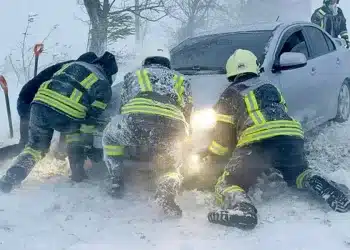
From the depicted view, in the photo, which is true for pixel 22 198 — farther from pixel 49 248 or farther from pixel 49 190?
pixel 49 248

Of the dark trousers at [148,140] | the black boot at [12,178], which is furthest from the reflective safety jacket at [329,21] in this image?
the black boot at [12,178]

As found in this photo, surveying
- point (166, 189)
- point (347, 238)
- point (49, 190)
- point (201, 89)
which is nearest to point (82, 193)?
point (49, 190)

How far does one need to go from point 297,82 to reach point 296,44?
638mm

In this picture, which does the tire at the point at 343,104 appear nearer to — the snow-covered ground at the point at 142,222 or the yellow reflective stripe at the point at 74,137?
the snow-covered ground at the point at 142,222

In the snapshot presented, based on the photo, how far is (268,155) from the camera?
4098mm

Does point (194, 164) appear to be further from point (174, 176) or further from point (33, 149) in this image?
point (33, 149)

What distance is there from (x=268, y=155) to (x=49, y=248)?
195 cm

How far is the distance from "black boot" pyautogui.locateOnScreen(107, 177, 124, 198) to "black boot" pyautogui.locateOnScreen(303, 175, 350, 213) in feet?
5.62

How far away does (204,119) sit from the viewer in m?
4.70

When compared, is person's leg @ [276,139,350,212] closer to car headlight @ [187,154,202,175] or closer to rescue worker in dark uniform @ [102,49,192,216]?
car headlight @ [187,154,202,175]

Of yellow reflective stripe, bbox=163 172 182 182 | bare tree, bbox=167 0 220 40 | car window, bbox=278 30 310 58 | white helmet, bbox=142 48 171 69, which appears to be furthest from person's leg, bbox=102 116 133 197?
bare tree, bbox=167 0 220 40

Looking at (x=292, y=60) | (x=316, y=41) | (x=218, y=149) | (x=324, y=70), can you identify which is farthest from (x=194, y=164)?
(x=316, y=41)

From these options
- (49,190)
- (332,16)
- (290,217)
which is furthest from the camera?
(332,16)

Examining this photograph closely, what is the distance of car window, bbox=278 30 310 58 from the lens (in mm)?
5666
